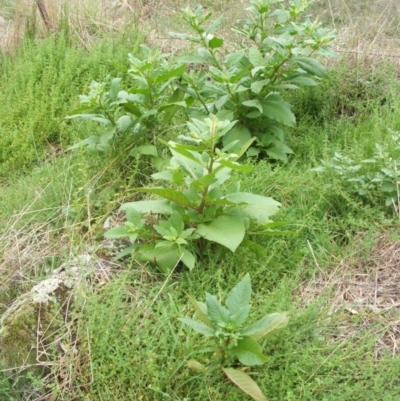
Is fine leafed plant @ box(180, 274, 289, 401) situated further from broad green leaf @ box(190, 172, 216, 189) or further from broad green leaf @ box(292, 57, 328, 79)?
broad green leaf @ box(292, 57, 328, 79)

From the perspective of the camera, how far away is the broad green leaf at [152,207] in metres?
2.62

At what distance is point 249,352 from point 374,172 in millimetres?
1430

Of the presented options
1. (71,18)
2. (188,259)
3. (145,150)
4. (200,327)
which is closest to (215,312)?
(200,327)

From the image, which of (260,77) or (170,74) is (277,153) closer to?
(260,77)

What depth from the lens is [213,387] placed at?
A: 2.13 metres

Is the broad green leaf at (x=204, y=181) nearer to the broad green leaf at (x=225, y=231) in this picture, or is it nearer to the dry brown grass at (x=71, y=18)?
the broad green leaf at (x=225, y=231)

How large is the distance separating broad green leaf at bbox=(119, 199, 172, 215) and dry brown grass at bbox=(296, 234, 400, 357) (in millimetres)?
746

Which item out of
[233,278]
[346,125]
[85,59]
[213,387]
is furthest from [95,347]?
[85,59]

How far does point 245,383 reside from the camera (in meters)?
2.09

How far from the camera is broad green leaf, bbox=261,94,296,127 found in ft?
11.0

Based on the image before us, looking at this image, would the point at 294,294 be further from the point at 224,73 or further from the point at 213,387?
the point at 224,73

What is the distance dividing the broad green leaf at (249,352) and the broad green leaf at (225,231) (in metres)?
0.44

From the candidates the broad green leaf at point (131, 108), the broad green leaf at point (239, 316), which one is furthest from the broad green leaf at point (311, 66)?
the broad green leaf at point (239, 316)

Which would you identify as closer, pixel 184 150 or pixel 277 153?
pixel 184 150
